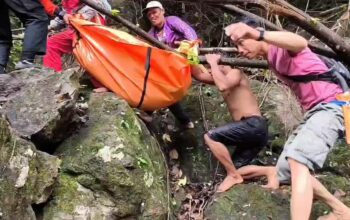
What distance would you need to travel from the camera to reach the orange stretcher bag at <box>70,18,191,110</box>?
4.31 meters

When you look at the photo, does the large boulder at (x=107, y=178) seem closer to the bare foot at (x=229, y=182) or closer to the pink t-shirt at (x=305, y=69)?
the bare foot at (x=229, y=182)

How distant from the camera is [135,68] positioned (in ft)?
14.3

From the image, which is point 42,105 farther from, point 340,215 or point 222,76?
point 340,215

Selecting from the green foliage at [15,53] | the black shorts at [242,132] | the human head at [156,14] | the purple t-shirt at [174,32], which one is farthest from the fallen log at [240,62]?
the green foliage at [15,53]

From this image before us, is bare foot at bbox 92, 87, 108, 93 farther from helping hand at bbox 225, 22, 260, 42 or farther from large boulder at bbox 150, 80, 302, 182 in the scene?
helping hand at bbox 225, 22, 260, 42

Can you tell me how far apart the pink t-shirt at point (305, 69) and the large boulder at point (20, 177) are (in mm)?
1625

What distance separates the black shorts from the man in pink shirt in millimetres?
841

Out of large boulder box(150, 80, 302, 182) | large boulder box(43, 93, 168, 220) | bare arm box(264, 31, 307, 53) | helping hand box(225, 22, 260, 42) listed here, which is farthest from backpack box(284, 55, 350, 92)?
large boulder box(150, 80, 302, 182)

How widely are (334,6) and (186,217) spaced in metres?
4.59

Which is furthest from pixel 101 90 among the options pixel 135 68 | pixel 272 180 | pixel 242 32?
pixel 242 32

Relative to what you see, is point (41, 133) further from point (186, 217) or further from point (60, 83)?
point (186, 217)

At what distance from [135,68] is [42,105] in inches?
35.9

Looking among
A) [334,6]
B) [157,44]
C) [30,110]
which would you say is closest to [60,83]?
[30,110]

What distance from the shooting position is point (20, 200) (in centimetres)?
297
